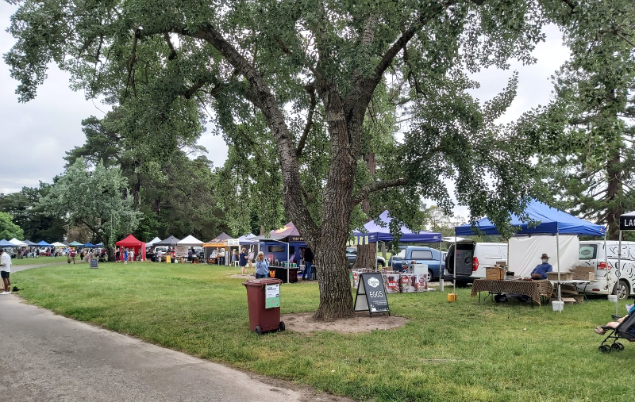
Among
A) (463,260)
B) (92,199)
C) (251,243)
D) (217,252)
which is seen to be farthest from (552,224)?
(92,199)

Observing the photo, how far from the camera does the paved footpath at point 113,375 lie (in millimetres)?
4926

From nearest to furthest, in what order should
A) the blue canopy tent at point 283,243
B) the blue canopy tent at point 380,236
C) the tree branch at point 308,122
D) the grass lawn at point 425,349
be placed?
the grass lawn at point 425,349 < the tree branch at point 308,122 < the blue canopy tent at point 380,236 < the blue canopy tent at point 283,243

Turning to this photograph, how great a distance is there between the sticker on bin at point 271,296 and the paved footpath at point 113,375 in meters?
1.75

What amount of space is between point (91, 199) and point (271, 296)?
3903cm

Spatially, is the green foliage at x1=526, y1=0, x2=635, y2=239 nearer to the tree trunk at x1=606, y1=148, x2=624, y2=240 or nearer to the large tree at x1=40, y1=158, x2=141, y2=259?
the tree trunk at x1=606, y1=148, x2=624, y2=240

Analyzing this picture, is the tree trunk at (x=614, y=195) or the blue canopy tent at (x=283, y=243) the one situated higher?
the tree trunk at (x=614, y=195)

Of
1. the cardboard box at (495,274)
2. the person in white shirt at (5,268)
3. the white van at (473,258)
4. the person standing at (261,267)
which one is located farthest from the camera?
the white van at (473,258)

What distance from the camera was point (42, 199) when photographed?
41250mm

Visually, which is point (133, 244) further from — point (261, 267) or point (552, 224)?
point (552, 224)

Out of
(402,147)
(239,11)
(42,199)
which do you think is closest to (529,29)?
(402,147)

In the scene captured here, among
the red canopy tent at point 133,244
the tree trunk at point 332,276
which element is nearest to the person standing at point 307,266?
the tree trunk at point 332,276

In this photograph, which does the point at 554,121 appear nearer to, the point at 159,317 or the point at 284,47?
the point at 284,47

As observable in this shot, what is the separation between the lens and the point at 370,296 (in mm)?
10016

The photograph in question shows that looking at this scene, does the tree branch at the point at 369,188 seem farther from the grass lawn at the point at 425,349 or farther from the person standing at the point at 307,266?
the person standing at the point at 307,266
